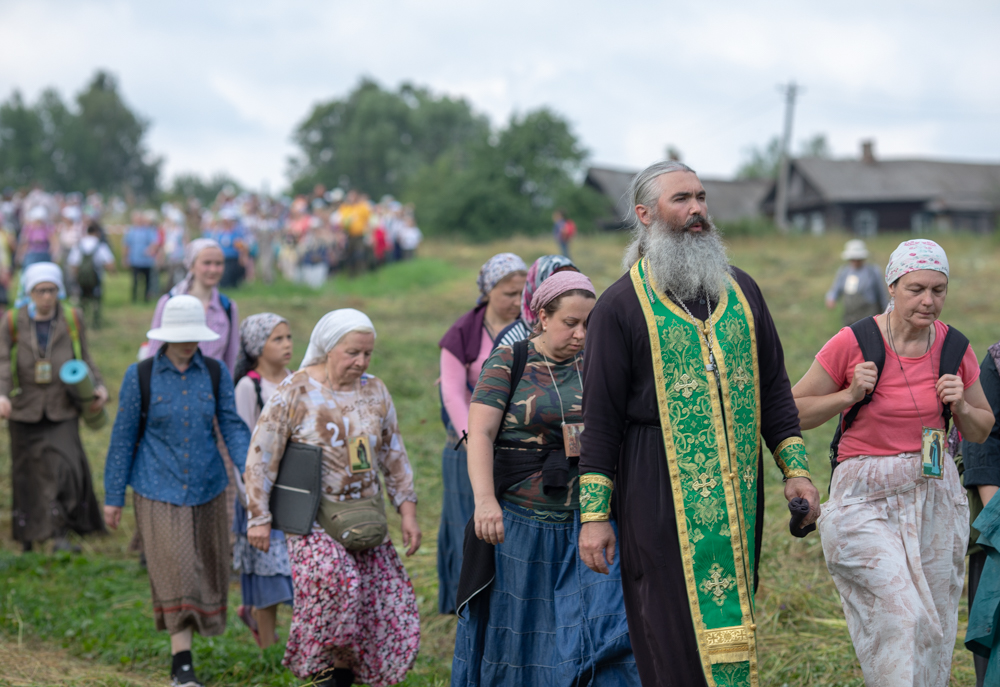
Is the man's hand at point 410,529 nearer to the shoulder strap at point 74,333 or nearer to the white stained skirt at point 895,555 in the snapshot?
the white stained skirt at point 895,555

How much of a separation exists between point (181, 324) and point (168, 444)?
0.64 metres

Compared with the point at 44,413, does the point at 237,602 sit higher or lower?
lower

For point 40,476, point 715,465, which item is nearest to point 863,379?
point 715,465

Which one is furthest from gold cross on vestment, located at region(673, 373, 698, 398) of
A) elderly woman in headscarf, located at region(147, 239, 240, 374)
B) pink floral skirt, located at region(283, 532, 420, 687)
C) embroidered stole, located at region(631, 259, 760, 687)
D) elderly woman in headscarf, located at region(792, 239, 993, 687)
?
elderly woman in headscarf, located at region(147, 239, 240, 374)

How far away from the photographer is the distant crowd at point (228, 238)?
18188 millimetres

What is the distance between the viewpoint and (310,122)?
82.9 meters

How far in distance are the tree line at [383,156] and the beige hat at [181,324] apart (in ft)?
139

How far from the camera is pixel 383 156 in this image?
77.6 meters

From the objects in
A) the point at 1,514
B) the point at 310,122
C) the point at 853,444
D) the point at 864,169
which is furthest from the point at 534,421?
the point at 310,122

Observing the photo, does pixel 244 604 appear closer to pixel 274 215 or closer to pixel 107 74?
pixel 274 215

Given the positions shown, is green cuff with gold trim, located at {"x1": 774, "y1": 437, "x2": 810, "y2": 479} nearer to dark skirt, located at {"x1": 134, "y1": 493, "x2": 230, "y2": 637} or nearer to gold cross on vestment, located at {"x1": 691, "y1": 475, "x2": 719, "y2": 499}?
gold cross on vestment, located at {"x1": 691, "y1": 475, "x2": 719, "y2": 499}

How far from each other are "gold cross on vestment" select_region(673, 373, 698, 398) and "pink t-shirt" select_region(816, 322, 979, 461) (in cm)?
109

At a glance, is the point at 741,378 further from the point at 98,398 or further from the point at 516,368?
the point at 98,398

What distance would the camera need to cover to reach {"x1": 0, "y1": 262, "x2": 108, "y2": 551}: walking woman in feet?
24.4
